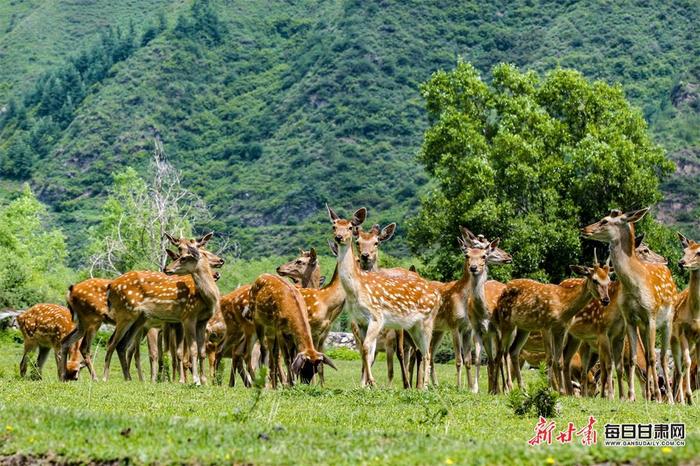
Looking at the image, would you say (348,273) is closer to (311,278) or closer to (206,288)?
(206,288)

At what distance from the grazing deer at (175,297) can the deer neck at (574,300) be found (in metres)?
5.69

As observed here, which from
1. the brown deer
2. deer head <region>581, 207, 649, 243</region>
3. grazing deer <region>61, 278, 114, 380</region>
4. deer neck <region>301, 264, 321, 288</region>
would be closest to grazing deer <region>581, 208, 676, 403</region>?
deer head <region>581, 207, 649, 243</region>

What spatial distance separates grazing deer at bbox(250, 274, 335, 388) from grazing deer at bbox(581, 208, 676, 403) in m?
4.53

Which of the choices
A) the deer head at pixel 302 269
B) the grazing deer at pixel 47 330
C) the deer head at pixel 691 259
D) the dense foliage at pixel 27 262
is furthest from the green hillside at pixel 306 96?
the deer head at pixel 691 259

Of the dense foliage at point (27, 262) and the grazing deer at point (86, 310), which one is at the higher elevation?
the dense foliage at point (27, 262)

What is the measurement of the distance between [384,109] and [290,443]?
302 feet

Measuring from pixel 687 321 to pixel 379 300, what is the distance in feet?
16.2

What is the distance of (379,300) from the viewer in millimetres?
16344

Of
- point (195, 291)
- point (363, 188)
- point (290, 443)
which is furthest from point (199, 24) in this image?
point (290, 443)

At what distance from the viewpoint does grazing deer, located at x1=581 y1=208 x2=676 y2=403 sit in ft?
49.0

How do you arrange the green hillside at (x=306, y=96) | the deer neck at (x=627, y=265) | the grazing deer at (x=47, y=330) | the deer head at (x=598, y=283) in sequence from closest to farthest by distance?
the deer neck at (x=627, y=265) → the deer head at (x=598, y=283) → the grazing deer at (x=47, y=330) → the green hillside at (x=306, y=96)

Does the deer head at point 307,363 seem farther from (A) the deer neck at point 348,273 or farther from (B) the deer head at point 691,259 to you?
(B) the deer head at point 691,259

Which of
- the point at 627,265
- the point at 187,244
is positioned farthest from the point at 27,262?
the point at 627,265

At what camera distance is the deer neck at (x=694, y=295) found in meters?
16.2
